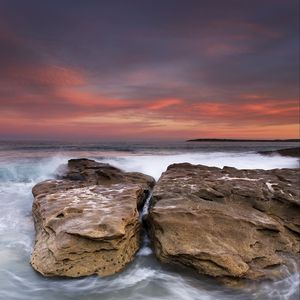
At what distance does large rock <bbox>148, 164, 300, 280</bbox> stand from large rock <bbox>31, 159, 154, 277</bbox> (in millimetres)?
527

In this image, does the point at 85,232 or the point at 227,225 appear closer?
the point at 85,232

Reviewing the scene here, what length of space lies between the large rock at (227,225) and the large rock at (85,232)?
53 cm

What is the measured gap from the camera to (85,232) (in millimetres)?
4801

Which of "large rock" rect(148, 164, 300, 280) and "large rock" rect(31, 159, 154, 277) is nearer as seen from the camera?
"large rock" rect(31, 159, 154, 277)

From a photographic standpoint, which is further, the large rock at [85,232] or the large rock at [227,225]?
the large rock at [227,225]

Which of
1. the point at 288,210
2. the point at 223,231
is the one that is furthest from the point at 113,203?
the point at 288,210

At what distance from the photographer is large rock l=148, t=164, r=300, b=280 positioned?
4.90 metres

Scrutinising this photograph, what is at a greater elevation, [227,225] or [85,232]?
[85,232]

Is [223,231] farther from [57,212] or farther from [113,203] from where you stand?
[57,212]

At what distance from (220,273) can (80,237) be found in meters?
2.13

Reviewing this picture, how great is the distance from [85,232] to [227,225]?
231 centimetres

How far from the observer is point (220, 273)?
4.76 m

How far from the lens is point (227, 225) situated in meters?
5.38

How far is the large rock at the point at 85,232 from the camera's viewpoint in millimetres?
4797
